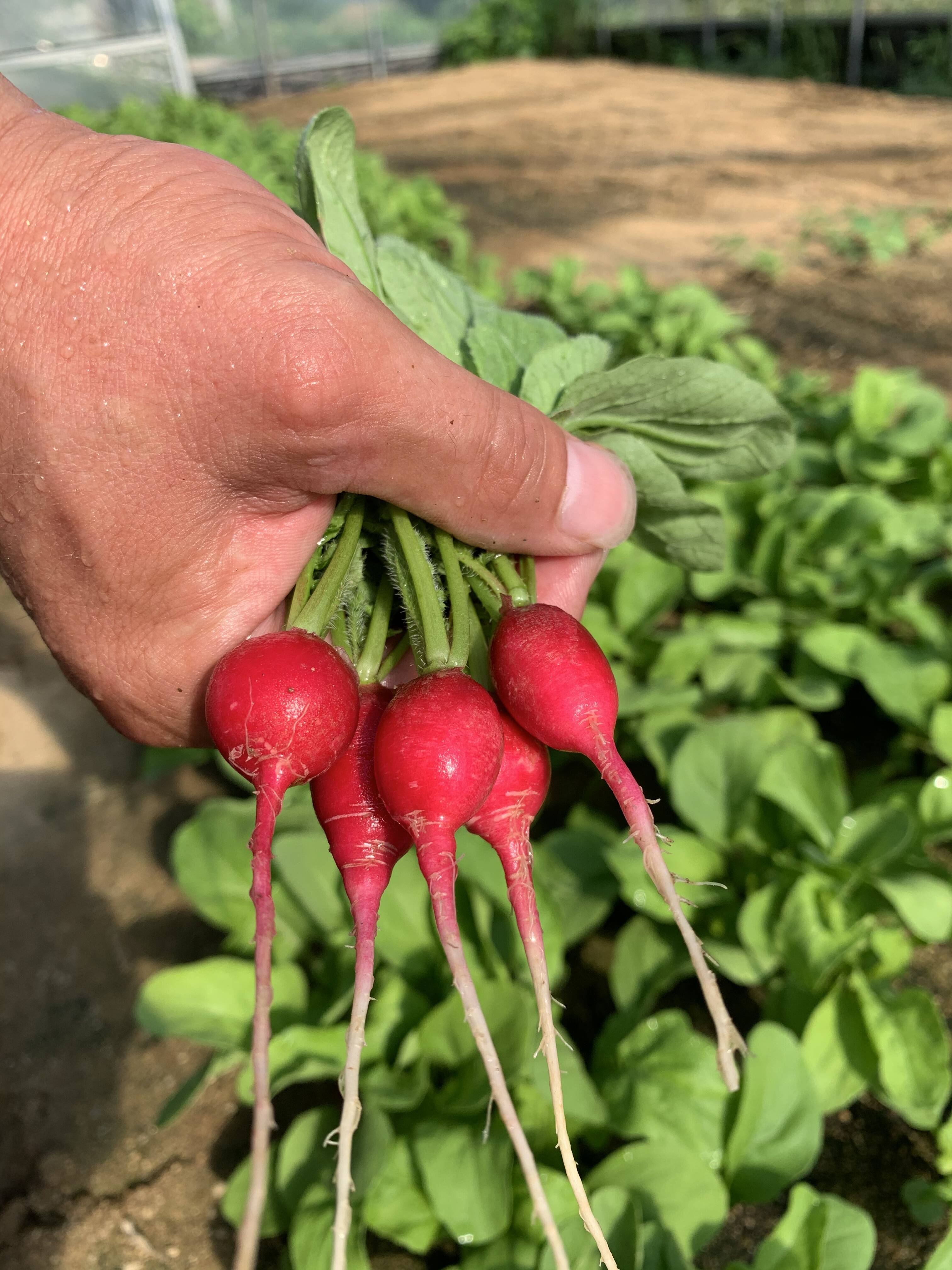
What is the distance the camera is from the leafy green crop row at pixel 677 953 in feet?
5.86

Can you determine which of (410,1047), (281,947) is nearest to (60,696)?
(281,947)

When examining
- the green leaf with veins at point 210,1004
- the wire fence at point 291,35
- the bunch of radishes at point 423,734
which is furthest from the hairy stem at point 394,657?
the wire fence at point 291,35

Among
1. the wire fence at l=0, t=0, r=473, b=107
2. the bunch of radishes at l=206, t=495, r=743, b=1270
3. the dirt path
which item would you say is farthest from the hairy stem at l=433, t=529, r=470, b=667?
the wire fence at l=0, t=0, r=473, b=107

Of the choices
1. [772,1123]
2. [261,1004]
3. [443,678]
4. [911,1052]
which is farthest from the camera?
[911,1052]

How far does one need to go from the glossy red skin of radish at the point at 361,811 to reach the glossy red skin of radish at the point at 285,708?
6 cm

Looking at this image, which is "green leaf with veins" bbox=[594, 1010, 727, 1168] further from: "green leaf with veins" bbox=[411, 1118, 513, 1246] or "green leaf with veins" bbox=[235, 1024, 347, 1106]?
"green leaf with veins" bbox=[235, 1024, 347, 1106]

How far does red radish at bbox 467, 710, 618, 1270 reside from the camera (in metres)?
1.08

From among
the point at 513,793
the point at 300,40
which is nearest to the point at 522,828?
the point at 513,793

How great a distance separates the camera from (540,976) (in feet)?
3.50

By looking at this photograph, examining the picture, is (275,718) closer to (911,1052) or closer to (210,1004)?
(210,1004)

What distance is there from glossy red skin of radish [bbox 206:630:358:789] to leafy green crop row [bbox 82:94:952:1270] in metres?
0.59

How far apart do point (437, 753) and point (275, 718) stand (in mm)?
193

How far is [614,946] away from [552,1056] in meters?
1.57

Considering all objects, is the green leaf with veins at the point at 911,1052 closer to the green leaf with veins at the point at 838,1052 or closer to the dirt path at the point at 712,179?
the green leaf with veins at the point at 838,1052
